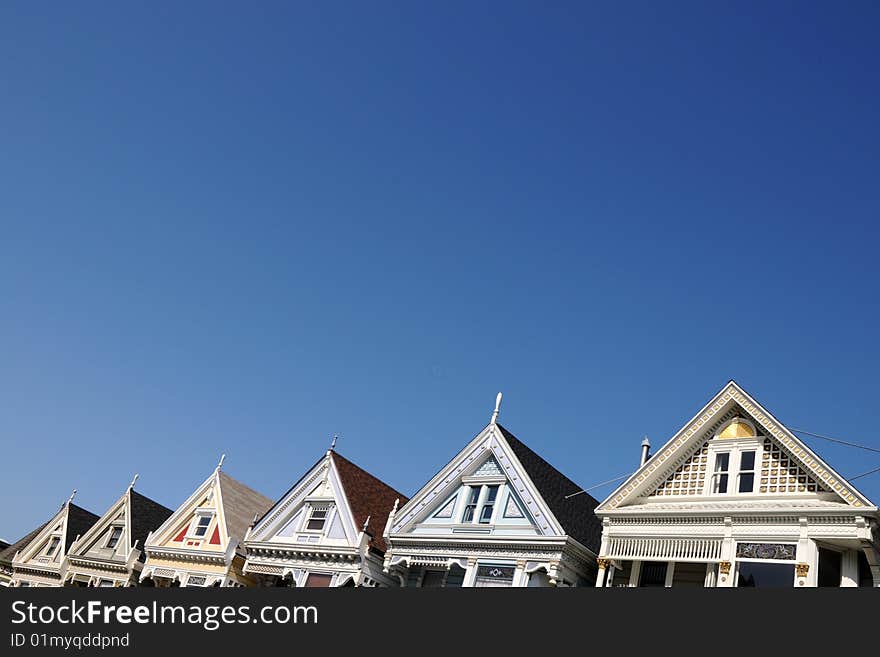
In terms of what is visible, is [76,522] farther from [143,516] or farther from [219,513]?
[219,513]

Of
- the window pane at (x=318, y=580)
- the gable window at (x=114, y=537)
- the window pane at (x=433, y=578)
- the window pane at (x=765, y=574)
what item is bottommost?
the window pane at (x=318, y=580)

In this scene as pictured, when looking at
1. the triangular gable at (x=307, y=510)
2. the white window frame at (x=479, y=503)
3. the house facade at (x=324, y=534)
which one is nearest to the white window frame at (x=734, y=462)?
the white window frame at (x=479, y=503)

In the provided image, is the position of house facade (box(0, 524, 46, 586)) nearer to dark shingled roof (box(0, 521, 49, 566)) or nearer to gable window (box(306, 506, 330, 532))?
dark shingled roof (box(0, 521, 49, 566))

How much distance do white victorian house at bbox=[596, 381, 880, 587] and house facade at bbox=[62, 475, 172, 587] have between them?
26882 millimetres

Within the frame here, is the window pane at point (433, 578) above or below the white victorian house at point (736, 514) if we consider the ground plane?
below

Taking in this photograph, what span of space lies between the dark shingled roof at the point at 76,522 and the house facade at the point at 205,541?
1088 cm

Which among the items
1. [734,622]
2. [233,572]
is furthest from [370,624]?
[233,572]

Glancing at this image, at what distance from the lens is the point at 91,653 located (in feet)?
57.2

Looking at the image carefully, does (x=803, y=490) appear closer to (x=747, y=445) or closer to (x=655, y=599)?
(x=747, y=445)

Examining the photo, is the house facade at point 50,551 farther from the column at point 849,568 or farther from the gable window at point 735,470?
the column at point 849,568

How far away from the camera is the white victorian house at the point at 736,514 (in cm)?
2123

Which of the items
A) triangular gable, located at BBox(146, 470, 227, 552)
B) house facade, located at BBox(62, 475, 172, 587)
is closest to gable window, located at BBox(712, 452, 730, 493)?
triangular gable, located at BBox(146, 470, 227, 552)

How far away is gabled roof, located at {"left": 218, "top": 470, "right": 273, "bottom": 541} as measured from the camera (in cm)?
3706

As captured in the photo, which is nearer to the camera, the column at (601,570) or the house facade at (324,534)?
the column at (601,570)
